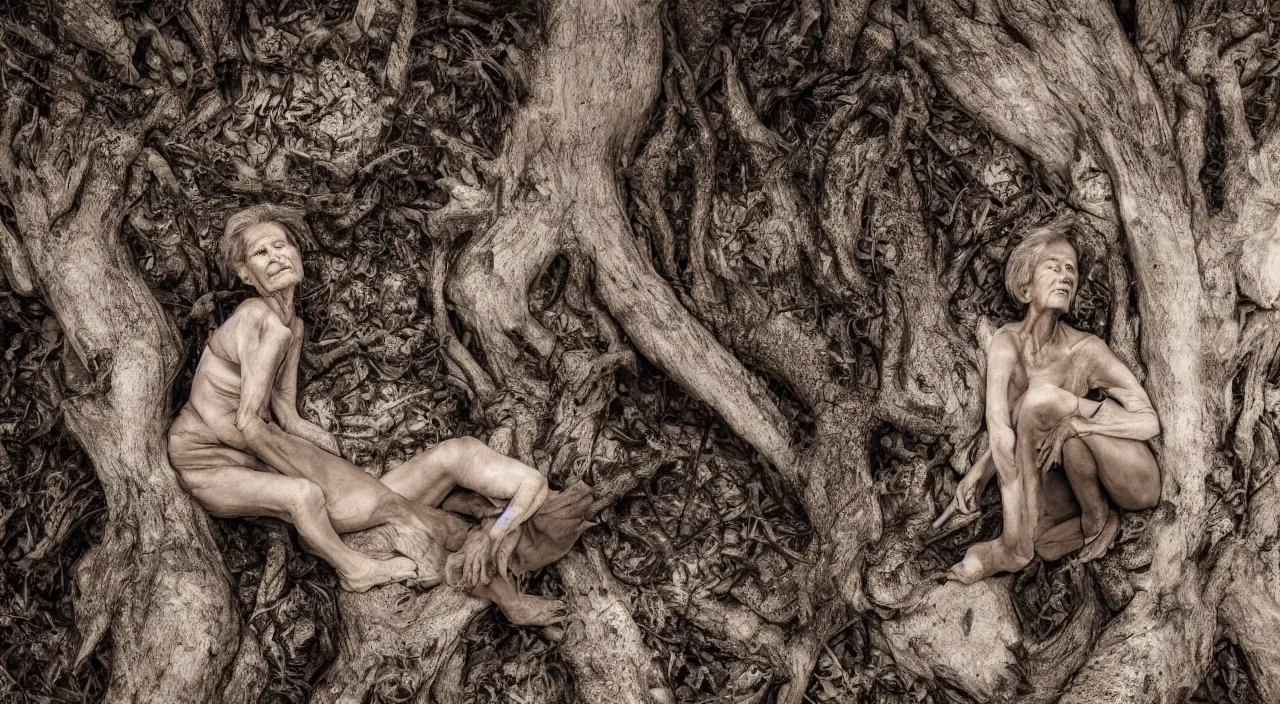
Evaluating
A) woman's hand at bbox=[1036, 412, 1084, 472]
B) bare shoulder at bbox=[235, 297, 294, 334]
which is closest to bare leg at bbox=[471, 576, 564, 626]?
bare shoulder at bbox=[235, 297, 294, 334]

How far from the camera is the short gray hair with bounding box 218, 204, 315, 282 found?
199 inches

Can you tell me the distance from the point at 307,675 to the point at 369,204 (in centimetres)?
154

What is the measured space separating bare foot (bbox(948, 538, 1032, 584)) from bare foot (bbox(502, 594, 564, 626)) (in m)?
1.29

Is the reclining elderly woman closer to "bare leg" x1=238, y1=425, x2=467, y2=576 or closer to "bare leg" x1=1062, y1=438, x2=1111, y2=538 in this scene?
"bare leg" x1=238, y1=425, x2=467, y2=576

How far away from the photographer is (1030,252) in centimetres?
507

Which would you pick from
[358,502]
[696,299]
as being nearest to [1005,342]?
[696,299]

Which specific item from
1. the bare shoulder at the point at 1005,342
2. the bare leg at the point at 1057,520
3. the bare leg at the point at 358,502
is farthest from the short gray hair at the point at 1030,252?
the bare leg at the point at 358,502

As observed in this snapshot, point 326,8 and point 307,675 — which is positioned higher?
point 326,8

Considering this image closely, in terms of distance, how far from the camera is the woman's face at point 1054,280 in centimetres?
501

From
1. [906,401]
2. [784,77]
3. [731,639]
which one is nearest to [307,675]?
[731,639]

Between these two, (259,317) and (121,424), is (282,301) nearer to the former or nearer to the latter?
(259,317)

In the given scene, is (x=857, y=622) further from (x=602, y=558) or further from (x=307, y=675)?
(x=307, y=675)

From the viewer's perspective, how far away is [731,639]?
5.19 m

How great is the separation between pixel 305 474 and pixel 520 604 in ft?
2.64
